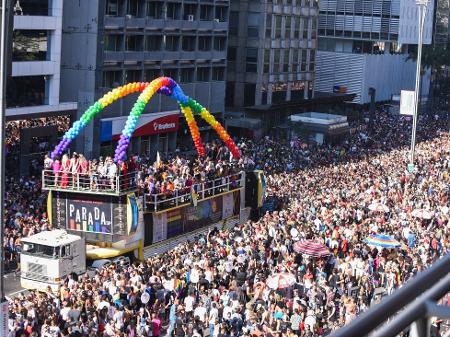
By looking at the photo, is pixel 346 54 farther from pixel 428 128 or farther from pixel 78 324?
pixel 78 324

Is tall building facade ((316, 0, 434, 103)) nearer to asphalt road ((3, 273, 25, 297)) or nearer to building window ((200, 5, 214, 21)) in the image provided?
building window ((200, 5, 214, 21))

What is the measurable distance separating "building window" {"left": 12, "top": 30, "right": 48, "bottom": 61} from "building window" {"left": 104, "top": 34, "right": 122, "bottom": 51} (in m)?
5.87

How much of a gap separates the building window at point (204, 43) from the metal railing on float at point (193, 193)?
30.4 metres

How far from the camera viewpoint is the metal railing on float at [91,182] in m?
29.8

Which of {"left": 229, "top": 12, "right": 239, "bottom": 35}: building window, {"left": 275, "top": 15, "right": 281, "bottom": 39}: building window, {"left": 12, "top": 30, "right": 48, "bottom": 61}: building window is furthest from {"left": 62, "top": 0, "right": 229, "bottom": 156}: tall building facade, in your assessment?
{"left": 275, "top": 15, "right": 281, "bottom": 39}: building window

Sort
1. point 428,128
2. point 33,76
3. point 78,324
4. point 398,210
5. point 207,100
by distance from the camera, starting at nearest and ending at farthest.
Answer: point 78,324 → point 398,210 → point 33,76 → point 207,100 → point 428,128

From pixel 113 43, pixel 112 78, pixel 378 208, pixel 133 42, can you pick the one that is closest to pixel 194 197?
pixel 378 208

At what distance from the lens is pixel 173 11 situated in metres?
63.4

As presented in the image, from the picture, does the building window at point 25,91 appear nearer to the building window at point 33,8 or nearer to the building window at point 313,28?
the building window at point 33,8

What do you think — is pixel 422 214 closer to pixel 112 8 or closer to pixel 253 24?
pixel 112 8

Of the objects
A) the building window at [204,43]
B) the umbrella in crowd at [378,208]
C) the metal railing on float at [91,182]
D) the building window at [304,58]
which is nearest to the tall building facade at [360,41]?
the building window at [304,58]

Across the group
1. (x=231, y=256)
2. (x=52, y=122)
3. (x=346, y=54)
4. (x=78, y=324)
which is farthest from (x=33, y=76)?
(x=346, y=54)

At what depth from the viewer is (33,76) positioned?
51.0m

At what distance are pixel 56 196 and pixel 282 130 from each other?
4284 centimetres
